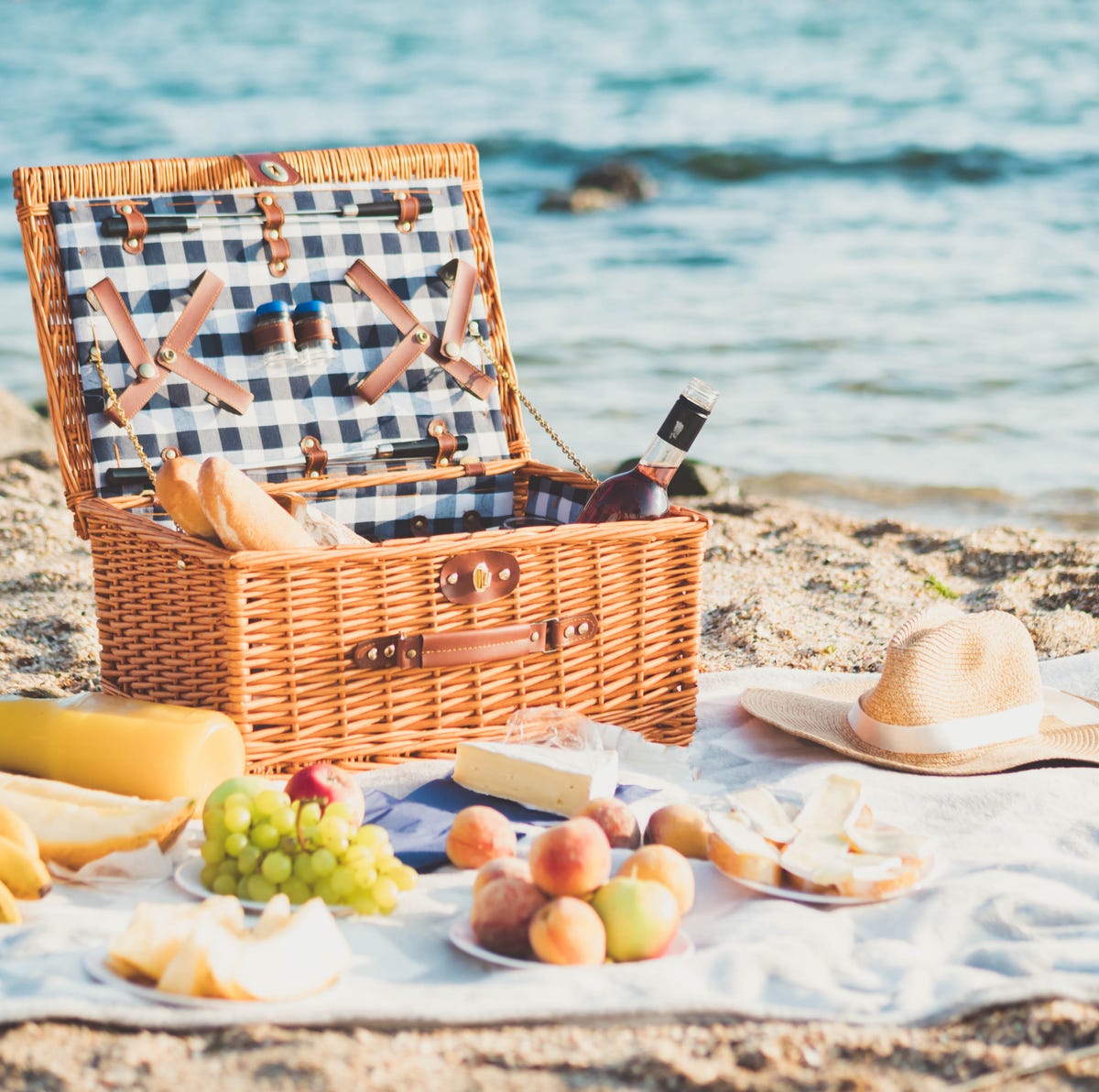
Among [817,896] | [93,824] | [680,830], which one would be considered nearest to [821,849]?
[817,896]

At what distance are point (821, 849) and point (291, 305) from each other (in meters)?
1.61

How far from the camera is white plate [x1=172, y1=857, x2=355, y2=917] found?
1770mm

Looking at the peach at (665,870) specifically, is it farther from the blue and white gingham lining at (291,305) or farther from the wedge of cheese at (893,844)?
the blue and white gingham lining at (291,305)

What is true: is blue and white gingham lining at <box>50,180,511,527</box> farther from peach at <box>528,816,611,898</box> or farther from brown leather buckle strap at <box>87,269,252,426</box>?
peach at <box>528,816,611,898</box>

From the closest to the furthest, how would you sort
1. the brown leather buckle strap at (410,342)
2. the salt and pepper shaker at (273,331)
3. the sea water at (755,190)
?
the salt and pepper shaker at (273,331)
the brown leather buckle strap at (410,342)
the sea water at (755,190)

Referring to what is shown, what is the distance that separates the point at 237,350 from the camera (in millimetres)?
2832

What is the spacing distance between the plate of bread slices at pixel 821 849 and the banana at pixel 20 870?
893 millimetres

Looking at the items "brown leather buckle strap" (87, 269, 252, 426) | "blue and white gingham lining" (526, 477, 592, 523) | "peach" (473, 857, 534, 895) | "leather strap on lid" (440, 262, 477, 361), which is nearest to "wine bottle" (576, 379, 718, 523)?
"blue and white gingham lining" (526, 477, 592, 523)

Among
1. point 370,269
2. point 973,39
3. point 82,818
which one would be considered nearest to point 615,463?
point 370,269

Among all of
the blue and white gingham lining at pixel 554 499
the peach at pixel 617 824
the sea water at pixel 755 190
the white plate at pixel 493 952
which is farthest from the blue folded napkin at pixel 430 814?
Answer: the sea water at pixel 755 190

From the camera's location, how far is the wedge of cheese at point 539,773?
210cm

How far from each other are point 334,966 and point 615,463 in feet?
13.4

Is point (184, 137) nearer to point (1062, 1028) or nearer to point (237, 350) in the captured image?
point (237, 350)

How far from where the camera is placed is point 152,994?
60.9 inches
